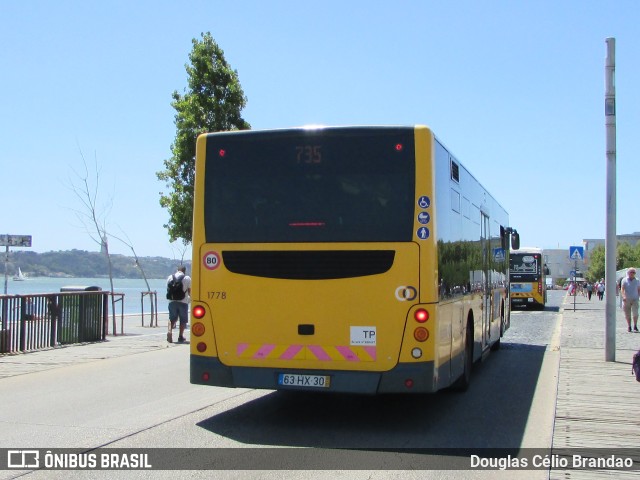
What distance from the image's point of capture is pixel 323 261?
8258 millimetres

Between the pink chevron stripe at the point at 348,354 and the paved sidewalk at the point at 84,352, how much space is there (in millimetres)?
6516

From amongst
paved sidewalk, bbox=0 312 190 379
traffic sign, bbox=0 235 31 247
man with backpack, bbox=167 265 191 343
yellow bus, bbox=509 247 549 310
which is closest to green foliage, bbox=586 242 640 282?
yellow bus, bbox=509 247 549 310

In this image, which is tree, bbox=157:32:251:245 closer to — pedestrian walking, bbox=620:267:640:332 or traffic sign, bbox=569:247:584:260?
pedestrian walking, bbox=620:267:640:332

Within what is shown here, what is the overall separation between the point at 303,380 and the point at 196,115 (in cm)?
1849

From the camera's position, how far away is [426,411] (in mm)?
9500

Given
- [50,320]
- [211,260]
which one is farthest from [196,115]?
[211,260]

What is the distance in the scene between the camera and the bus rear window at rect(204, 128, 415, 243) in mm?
8156

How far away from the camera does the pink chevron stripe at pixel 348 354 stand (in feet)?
26.5

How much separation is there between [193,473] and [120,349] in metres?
10.7

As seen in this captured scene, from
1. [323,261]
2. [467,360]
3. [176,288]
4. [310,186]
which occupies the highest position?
[310,186]

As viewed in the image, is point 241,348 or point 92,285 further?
point 92,285

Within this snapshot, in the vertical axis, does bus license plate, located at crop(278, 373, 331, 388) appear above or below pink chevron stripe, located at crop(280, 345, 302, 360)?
below

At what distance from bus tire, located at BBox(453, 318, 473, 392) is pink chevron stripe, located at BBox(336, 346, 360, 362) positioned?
3018 millimetres

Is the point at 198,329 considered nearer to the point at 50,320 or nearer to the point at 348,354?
the point at 348,354
